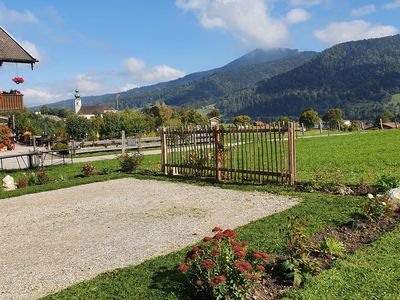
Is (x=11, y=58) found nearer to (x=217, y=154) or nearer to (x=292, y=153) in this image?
(x=217, y=154)

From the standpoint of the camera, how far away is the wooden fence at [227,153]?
11938mm

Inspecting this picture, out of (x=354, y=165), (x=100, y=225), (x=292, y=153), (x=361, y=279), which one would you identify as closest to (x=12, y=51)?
(x=100, y=225)

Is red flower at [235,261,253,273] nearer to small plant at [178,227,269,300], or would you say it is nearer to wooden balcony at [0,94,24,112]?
small plant at [178,227,269,300]

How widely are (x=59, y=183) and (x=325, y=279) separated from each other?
11987mm

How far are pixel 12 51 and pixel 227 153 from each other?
1463cm

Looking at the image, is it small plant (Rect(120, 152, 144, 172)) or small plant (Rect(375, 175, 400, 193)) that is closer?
small plant (Rect(375, 175, 400, 193))

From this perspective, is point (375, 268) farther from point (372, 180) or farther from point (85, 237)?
point (372, 180)

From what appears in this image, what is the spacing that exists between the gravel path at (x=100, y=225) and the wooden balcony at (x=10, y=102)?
34.6 feet

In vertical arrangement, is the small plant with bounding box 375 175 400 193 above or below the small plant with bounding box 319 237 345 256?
above

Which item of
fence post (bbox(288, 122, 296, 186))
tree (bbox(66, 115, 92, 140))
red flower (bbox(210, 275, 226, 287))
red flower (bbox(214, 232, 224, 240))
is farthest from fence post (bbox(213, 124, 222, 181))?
tree (bbox(66, 115, 92, 140))

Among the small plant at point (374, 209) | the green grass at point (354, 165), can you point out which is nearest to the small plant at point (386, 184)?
the small plant at point (374, 209)

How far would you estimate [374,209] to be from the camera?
7.58m

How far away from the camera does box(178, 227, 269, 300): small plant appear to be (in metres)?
4.59

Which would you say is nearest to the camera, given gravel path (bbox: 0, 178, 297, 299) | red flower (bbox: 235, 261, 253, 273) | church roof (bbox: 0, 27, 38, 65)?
red flower (bbox: 235, 261, 253, 273)
